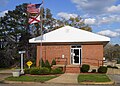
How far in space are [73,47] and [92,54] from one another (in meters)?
2.49

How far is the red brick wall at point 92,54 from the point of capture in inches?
1335

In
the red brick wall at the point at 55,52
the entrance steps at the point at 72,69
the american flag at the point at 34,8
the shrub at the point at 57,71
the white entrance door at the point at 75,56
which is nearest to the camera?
the shrub at the point at 57,71

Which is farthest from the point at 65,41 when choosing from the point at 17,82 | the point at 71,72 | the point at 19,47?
the point at 19,47

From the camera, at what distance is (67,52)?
113 ft

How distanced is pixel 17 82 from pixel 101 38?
15765mm

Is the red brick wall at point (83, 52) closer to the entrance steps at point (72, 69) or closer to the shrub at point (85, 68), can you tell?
the entrance steps at point (72, 69)

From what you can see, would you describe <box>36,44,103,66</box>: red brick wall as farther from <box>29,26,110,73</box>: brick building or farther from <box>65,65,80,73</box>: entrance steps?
<box>65,65,80,73</box>: entrance steps

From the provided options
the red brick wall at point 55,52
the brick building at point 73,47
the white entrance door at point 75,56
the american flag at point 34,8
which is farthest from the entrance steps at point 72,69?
the white entrance door at point 75,56

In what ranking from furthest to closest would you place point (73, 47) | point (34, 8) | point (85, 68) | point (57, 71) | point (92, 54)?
point (73, 47) → point (92, 54) → point (85, 68) → point (57, 71) → point (34, 8)

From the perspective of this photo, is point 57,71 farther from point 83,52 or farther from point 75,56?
point 75,56

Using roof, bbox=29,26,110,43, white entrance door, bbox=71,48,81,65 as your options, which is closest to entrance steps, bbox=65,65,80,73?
roof, bbox=29,26,110,43

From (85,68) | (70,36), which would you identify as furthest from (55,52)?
(85,68)

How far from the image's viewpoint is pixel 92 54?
112 ft

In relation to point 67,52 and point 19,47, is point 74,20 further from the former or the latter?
point 67,52
